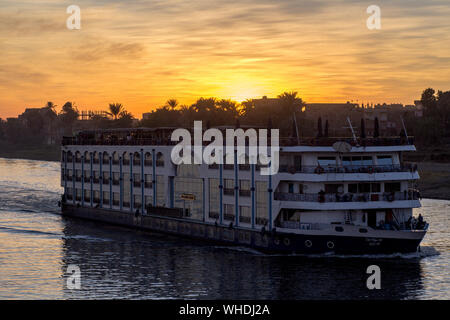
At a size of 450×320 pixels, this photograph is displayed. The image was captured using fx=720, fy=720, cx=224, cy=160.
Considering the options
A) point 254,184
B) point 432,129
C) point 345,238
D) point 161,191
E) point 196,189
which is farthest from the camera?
point 432,129

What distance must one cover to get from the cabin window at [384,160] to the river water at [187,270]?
24.3 feet

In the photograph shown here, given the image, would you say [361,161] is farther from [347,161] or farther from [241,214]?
[241,214]

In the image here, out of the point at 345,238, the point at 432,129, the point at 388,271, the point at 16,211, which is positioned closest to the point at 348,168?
the point at 345,238

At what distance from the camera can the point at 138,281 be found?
4834 centimetres

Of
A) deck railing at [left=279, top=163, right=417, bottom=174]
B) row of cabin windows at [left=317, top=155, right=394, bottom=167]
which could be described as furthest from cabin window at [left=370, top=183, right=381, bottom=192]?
row of cabin windows at [left=317, top=155, right=394, bottom=167]

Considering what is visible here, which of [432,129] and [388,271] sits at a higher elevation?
[432,129]

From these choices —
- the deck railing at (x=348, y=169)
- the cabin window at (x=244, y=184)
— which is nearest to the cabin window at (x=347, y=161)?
the deck railing at (x=348, y=169)

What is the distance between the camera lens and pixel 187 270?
52000mm

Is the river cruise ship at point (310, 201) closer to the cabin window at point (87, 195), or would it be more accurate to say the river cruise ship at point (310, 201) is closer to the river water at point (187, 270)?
the river water at point (187, 270)

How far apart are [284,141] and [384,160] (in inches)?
316

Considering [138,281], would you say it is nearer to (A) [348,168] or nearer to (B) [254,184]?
(B) [254,184]

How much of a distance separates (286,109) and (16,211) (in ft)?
266

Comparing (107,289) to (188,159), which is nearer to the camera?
(107,289)

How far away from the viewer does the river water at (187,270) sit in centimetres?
4516
